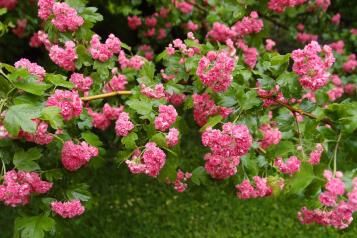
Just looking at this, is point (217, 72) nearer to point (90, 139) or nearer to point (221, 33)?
point (90, 139)

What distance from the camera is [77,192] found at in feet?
11.6

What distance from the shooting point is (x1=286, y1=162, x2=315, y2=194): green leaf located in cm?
254

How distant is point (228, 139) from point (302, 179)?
0.50 m

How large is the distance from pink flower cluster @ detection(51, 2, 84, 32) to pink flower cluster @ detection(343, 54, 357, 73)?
13.5ft

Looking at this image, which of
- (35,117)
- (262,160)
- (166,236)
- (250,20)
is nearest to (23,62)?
(35,117)

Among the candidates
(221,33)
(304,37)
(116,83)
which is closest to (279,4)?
(221,33)

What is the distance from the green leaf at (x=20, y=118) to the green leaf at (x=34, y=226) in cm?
75

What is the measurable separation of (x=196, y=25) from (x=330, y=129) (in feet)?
11.7

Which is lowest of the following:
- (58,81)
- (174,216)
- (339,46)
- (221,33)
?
(174,216)

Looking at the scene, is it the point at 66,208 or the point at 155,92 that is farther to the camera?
the point at 155,92

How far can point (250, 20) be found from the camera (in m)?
4.61

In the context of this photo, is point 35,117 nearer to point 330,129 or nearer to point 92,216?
point 330,129

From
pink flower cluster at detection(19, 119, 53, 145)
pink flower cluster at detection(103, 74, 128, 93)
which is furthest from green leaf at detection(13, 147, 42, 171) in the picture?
pink flower cluster at detection(103, 74, 128, 93)

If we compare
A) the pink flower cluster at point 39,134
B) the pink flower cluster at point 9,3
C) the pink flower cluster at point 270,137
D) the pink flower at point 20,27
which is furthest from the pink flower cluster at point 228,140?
the pink flower at point 20,27
